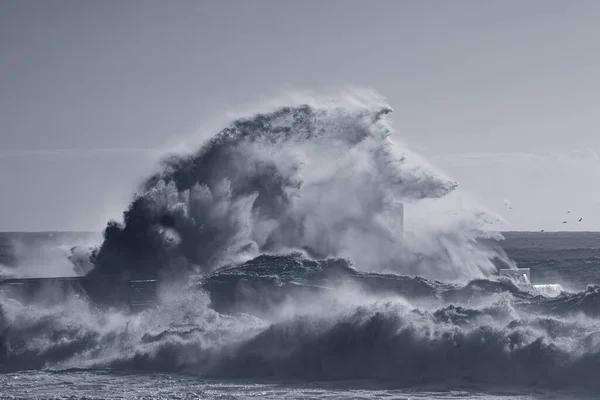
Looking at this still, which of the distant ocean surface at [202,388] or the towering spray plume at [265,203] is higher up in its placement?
the towering spray plume at [265,203]

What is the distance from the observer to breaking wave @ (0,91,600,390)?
2184 cm

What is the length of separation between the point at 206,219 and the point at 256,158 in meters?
3.45

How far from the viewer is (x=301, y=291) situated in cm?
3136

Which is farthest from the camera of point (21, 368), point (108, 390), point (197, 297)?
point (197, 297)

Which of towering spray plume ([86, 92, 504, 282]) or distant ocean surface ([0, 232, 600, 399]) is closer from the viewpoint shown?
distant ocean surface ([0, 232, 600, 399])

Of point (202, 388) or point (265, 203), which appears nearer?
point (202, 388)

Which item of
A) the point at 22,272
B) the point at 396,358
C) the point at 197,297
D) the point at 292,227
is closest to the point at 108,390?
the point at 396,358

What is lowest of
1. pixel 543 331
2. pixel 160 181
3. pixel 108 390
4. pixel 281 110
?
→ pixel 108 390

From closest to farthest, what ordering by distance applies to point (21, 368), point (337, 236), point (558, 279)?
point (21, 368)
point (337, 236)
point (558, 279)

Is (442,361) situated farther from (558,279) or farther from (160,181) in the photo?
(558,279)

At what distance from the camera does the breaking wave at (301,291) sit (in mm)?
21844

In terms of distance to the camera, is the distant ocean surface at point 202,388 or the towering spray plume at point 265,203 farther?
the towering spray plume at point 265,203

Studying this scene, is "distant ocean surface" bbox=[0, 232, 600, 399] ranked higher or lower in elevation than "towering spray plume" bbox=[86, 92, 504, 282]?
lower

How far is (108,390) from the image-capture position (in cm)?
1950
